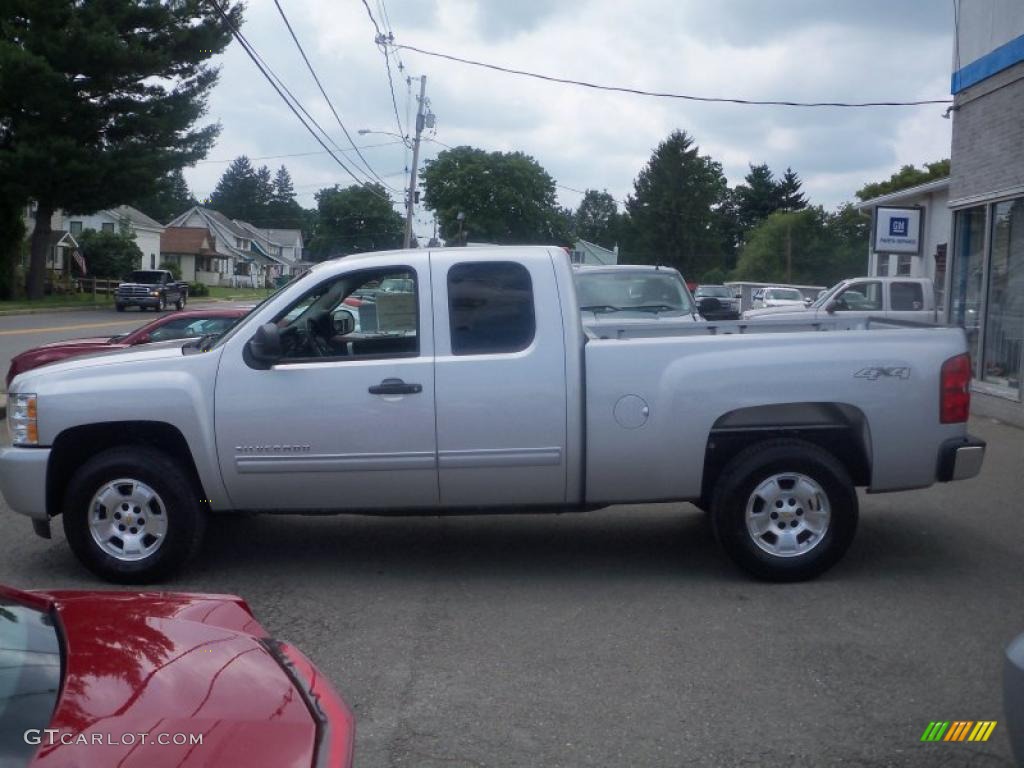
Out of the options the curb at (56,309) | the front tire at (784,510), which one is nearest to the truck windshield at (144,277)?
the curb at (56,309)

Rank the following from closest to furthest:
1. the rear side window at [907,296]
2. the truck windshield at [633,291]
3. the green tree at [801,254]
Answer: the truck windshield at [633,291] < the rear side window at [907,296] < the green tree at [801,254]

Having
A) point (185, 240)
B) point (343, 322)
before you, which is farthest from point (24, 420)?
point (185, 240)

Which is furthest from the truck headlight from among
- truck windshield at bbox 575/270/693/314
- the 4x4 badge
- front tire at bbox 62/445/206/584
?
truck windshield at bbox 575/270/693/314

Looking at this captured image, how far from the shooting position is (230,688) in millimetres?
2879

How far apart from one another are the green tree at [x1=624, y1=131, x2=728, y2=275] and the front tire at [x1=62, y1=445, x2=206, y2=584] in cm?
7656

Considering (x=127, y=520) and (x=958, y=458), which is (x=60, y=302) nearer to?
(x=127, y=520)

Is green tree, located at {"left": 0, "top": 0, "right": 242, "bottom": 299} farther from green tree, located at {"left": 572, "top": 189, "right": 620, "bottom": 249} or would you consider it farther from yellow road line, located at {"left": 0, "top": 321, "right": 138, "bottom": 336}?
green tree, located at {"left": 572, "top": 189, "right": 620, "bottom": 249}

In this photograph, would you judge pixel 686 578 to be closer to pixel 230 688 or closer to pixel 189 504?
pixel 189 504

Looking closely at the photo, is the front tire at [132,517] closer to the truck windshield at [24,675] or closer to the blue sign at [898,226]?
the truck windshield at [24,675]

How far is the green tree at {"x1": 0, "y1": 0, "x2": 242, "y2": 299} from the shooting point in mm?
39969

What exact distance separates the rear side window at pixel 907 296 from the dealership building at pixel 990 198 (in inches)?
169

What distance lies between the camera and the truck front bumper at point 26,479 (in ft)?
22.0

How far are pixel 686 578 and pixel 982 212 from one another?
415 inches

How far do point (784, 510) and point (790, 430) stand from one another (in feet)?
1.60
